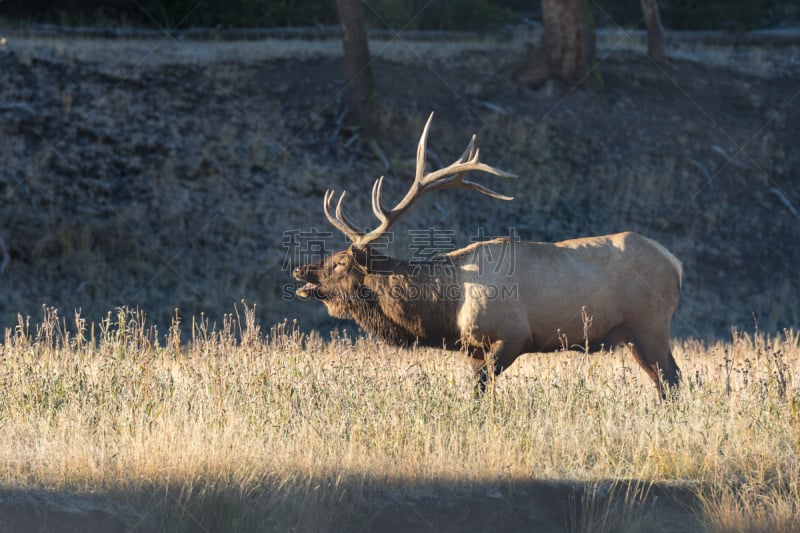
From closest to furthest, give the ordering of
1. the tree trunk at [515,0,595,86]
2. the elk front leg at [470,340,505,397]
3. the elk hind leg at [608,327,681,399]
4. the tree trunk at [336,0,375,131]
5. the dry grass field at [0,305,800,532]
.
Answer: the dry grass field at [0,305,800,532] < the elk front leg at [470,340,505,397] < the elk hind leg at [608,327,681,399] < the tree trunk at [336,0,375,131] < the tree trunk at [515,0,595,86]

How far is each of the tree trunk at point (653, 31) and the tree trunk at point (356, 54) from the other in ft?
24.4

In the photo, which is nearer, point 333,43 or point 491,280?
point 491,280

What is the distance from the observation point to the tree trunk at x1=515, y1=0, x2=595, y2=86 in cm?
2062

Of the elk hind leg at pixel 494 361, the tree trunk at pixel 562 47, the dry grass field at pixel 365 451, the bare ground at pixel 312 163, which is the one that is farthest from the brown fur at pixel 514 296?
the tree trunk at pixel 562 47

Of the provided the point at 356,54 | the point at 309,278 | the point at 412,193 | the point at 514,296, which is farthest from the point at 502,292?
the point at 356,54

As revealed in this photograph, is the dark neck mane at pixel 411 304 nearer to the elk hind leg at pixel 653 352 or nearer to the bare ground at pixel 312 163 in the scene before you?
the elk hind leg at pixel 653 352

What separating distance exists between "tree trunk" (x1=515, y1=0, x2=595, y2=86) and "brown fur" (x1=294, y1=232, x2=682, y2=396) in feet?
40.1

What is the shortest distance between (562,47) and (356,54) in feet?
16.1

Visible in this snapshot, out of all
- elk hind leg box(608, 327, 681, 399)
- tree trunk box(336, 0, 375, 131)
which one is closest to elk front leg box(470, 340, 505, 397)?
elk hind leg box(608, 327, 681, 399)

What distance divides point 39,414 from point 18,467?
3.97ft

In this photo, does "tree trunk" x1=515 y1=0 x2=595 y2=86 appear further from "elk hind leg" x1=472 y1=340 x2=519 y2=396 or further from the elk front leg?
"elk hind leg" x1=472 y1=340 x2=519 y2=396

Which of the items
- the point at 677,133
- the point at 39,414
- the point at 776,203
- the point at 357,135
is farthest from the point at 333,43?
the point at 39,414

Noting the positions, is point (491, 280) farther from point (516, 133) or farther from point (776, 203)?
point (776, 203)

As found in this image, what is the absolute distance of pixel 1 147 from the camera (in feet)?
59.8
